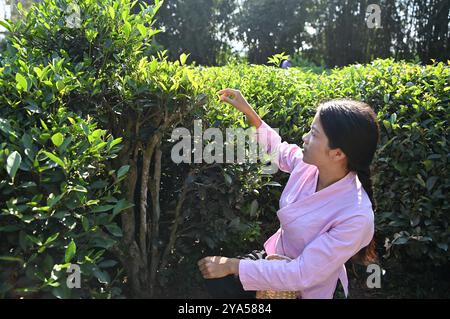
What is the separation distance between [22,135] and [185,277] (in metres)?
1.51

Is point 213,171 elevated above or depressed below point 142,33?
below

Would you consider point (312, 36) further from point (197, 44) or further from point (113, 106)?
point (113, 106)

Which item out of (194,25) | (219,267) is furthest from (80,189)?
(194,25)

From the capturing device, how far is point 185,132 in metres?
2.65

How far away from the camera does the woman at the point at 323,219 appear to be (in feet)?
6.84

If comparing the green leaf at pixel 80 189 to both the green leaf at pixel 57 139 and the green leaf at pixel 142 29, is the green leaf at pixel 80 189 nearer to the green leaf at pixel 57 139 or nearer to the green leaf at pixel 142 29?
the green leaf at pixel 57 139

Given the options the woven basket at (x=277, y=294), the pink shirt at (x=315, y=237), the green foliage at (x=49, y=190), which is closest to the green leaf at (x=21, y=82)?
the green foliage at (x=49, y=190)

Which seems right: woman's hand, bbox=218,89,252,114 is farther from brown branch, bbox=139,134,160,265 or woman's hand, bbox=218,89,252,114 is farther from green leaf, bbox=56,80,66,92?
green leaf, bbox=56,80,66,92

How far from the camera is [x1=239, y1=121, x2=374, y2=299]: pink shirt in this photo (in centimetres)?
208

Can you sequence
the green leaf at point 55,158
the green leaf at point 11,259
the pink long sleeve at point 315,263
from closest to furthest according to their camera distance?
1. the green leaf at point 11,259
2. the green leaf at point 55,158
3. the pink long sleeve at point 315,263

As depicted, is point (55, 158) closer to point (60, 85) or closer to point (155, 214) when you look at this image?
point (60, 85)

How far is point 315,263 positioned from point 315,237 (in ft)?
0.58

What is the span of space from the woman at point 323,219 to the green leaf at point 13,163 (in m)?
0.89

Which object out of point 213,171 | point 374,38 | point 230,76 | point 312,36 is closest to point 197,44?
point 312,36
